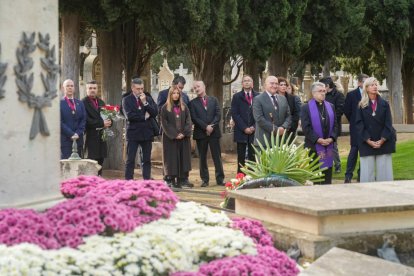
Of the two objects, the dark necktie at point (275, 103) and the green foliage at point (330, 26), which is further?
the green foliage at point (330, 26)

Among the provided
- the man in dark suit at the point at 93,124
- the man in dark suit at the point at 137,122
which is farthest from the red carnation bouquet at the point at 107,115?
the man in dark suit at the point at 137,122

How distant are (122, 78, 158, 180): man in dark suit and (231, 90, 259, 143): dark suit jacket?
1554mm

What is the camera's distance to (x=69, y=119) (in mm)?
12961

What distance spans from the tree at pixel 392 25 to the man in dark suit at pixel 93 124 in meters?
20.2

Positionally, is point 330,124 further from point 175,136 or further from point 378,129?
point 175,136

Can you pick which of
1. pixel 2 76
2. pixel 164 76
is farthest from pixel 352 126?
pixel 164 76

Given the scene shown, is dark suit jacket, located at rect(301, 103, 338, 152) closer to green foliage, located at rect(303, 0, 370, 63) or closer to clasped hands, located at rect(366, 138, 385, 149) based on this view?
clasped hands, located at rect(366, 138, 385, 149)

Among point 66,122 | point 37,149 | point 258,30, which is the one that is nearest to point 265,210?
point 37,149

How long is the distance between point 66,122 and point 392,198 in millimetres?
7157

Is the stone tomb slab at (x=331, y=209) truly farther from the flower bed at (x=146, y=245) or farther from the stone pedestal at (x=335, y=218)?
the flower bed at (x=146, y=245)

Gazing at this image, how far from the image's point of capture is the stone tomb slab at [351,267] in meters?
4.93

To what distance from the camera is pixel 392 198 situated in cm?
698

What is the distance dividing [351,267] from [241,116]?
9.38m

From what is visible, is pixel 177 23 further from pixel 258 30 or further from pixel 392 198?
pixel 392 198
